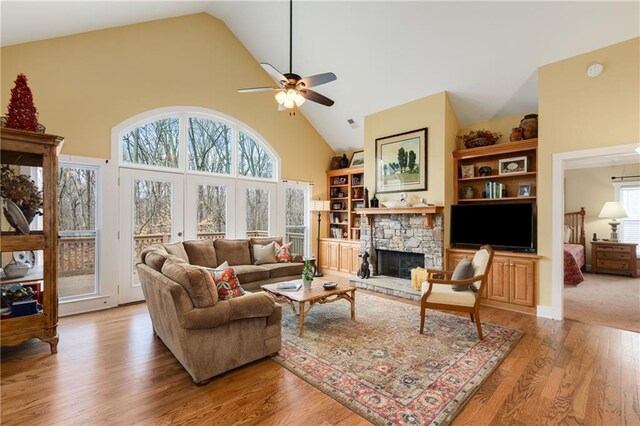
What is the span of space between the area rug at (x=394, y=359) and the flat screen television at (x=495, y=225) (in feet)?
4.97

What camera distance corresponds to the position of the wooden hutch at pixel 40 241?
2.85 meters

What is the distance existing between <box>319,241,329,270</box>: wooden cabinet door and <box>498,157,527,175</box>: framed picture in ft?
13.0

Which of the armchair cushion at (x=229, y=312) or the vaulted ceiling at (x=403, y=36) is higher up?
the vaulted ceiling at (x=403, y=36)

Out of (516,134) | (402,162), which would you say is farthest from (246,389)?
(516,134)

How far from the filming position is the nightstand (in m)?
Result: 6.45

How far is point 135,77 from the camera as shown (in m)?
4.78

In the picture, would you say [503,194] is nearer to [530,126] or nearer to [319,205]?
[530,126]

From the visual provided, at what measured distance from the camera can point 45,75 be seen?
4.00m

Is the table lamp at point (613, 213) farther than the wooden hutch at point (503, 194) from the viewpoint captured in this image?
Yes

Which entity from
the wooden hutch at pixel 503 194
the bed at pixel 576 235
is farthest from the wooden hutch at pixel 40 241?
the bed at pixel 576 235

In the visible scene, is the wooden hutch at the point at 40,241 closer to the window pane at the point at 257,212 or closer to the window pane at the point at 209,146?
the window pane at the point at 209,146

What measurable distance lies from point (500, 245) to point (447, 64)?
300 centimetres

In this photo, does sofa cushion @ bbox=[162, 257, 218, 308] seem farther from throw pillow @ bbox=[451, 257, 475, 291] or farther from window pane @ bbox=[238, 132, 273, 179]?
window pane @ bbox=[238, 132, 273, 179]

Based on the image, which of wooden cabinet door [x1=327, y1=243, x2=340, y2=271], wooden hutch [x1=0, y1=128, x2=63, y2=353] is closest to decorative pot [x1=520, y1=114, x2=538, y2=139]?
wooden cabinet door [x1=327, y1=243, x2=340, y2=271]
